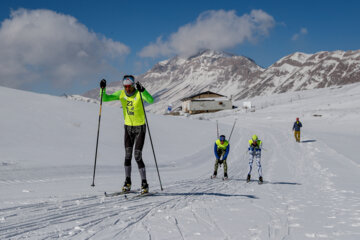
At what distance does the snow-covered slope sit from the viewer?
4258 mm

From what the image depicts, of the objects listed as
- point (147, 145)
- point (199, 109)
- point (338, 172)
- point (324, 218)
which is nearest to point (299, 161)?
point (338, 172)

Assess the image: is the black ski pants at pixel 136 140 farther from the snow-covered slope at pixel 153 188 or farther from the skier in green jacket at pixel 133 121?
the snow-covered slope at pixel 153 188

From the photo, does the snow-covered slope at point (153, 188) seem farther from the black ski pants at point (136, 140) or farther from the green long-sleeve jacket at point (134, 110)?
the green long-sleeve jacket at point (134, 110)

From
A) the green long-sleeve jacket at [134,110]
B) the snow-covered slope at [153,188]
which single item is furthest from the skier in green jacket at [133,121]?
the snow-covered slope at [153,188]

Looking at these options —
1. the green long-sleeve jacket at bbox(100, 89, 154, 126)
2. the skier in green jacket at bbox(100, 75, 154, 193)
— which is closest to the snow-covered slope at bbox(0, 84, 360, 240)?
the skier in green jacket at bbox(100, 75, 154, 193)

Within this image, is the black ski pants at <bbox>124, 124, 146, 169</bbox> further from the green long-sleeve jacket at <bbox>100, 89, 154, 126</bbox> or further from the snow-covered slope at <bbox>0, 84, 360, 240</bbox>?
the snow-covered slope at <bbox>0, 84, 360, 240</bbox>

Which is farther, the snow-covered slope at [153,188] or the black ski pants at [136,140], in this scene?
the black ski pants at [136,140]

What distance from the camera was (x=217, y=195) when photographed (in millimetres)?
7160

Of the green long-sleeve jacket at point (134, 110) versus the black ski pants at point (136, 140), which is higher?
the green long-sleeve jacket at point (134, 110)

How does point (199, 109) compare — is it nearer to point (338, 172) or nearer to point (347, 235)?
point (338, 172)

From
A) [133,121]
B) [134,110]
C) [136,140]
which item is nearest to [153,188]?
[136,140]

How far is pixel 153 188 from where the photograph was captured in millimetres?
7855

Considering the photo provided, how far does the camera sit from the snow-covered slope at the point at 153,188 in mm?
4258

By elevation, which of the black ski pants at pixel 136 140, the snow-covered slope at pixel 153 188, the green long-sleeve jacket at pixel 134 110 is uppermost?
the green long-sleeve jacket at pixel 134 110
